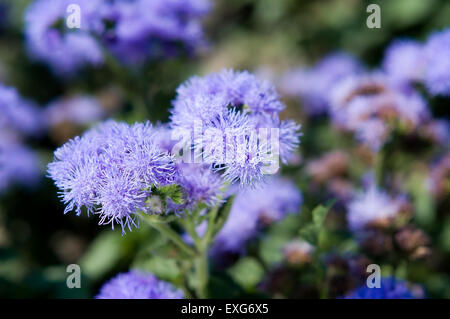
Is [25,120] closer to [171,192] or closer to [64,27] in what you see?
[64,27]

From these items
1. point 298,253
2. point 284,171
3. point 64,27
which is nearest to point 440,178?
point 284,171

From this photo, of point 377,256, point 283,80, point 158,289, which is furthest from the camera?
point 283,80

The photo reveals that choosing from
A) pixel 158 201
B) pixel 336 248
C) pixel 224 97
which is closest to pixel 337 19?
pixel 336 248

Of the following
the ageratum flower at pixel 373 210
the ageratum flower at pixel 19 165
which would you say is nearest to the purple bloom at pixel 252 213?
the ageratum flower at pixel 373 210

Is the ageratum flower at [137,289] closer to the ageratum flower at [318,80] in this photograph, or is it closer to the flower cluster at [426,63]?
the flower cluster at [426,63]

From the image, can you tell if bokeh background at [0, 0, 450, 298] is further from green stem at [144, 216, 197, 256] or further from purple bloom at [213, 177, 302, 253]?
green stem at [144, 216, 197, 256]
